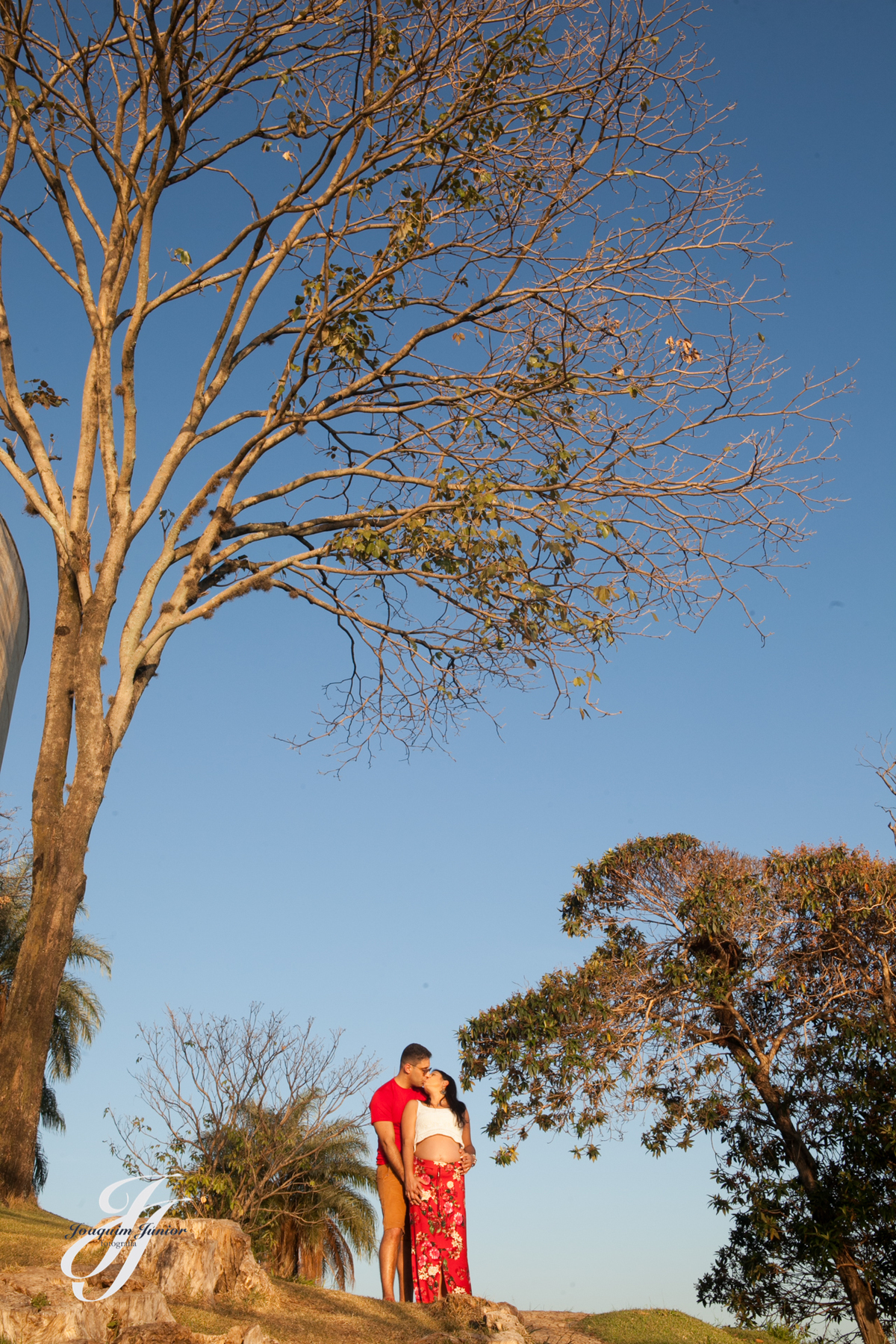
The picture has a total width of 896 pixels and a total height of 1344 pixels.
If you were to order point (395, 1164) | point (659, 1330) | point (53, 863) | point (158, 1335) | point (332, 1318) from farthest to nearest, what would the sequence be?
point (659, 1330) < point (53, 863) < point (395, 1164) < point (332, 1318) < point (158, 1335)

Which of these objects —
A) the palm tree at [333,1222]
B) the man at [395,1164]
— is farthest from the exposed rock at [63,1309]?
the palm tree at [333,1222]

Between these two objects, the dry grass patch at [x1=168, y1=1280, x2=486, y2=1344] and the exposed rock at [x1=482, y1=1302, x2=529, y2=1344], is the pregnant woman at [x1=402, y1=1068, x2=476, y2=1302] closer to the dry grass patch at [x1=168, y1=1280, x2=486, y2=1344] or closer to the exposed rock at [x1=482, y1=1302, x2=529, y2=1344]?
the dry grass patch at [x1=168, y1=1280, x2=486, y2=1344]

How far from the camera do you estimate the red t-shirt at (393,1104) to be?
6.58 m

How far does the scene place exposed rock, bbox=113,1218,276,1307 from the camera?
15.8ft

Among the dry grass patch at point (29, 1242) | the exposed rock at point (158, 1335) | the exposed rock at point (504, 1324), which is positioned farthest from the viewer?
the exposed rock at point (504, 1324)

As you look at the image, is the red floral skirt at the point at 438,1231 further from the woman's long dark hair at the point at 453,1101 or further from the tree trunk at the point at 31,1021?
the tree trunk at the point at 31,1021

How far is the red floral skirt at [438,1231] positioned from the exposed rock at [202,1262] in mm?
1135

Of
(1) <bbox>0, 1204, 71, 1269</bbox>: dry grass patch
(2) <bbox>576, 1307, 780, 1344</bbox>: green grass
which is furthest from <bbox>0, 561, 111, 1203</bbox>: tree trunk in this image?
(2) <bbox>576, 1307, 780, 1344</bbox>: green grass

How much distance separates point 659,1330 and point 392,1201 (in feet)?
14.0

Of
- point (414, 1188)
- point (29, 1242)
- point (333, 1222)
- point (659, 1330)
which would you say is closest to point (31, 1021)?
point (29, 1242)

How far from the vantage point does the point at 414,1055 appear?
6668 millimetres

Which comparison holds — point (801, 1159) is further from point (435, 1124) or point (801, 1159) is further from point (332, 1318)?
point (332, 1318)

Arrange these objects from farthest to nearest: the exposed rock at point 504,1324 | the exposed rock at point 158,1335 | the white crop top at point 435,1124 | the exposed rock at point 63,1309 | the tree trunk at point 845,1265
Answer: the tree trunk at point 845,1265, the white crop top at point 435,1124, the exposed rock at point 504,1324, the exposed rock at point 158,1335, the exposed rock at point 63,1309

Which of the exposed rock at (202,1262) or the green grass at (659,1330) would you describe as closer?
the exposed rock at (202,1262)
